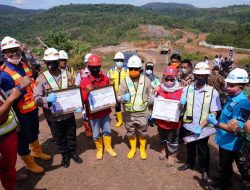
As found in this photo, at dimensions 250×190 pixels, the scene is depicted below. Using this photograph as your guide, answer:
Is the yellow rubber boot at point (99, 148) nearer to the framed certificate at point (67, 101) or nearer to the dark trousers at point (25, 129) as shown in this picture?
the framed certificate at point (67, 101)

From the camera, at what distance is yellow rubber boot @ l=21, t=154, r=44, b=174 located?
204 inches

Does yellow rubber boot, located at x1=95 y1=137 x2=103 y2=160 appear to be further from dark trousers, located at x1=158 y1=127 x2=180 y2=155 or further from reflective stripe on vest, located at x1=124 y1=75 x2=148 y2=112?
dark trousers, located at x1=158 y1=127 x2=180 y2=155

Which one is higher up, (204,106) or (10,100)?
(10,100)

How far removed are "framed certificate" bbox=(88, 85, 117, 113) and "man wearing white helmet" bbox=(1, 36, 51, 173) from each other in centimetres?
113

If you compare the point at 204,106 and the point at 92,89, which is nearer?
the point at 204,106

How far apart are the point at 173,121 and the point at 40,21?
7112 inches

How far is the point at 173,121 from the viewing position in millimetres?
5035

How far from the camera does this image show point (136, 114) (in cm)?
555

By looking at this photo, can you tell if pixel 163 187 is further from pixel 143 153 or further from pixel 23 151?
pixel 23 151

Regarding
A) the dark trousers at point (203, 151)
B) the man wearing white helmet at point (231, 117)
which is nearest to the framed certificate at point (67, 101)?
the dark trousers at point (203, 151)

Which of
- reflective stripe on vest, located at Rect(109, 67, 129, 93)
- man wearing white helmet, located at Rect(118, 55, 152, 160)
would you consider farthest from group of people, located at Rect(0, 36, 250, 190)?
reflective stripe on vest, located at Rect(109, 67, 129, 93)

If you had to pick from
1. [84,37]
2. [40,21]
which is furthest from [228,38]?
[40,21]

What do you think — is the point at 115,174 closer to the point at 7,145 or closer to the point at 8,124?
the point at 7,145

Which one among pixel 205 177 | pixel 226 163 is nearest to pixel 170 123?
pixel 205 177
